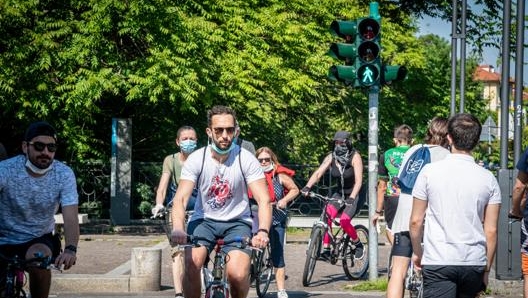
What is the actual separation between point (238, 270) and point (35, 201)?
1552 mm

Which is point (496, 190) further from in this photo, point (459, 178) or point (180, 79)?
point (180, 79)

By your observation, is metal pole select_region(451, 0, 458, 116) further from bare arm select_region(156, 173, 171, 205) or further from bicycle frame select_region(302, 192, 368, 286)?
bare arm select_region(156, 173, 171, 205)

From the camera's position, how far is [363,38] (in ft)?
40.1

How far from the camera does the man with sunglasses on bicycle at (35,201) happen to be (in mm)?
6469

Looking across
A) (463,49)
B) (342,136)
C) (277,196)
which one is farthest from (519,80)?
(463,49)

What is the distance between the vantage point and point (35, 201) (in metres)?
6.59

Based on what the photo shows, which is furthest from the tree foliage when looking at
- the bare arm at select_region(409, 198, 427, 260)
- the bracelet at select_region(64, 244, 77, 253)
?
the bare arm at select_region(409, 198, 427, 260)

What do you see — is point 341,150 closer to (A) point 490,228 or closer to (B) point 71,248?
(A) point 490,228

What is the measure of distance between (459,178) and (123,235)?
53.0 ft

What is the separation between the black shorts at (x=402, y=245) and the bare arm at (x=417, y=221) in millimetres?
1998

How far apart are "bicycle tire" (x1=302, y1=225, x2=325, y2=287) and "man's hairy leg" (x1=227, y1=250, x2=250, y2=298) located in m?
5.26

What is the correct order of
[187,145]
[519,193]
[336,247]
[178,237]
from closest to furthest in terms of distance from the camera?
[178,237], [519,193], [187,145], [336,247]

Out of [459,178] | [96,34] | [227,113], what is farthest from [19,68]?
[459,178]

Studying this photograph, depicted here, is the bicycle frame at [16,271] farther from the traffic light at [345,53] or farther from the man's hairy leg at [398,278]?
the traffic light at [345,53]
